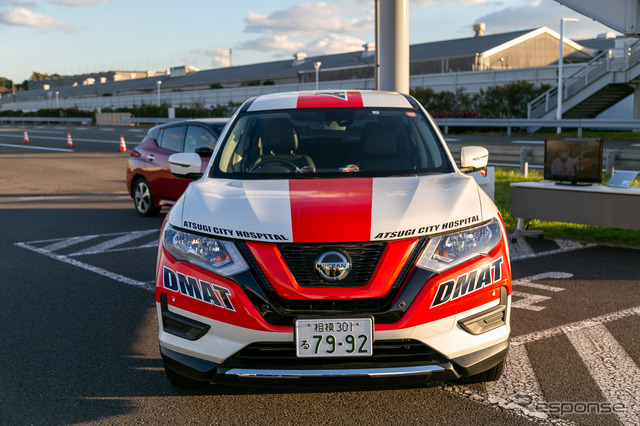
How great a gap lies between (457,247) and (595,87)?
3081cm

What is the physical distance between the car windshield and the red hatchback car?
553 cm

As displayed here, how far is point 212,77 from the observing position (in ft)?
279

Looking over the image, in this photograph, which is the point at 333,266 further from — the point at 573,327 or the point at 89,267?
the point at 89,267

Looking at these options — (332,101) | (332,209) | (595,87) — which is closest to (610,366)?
(332,209)

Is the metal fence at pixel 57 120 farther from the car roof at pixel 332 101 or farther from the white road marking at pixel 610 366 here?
the white road marking at pixel 610 366

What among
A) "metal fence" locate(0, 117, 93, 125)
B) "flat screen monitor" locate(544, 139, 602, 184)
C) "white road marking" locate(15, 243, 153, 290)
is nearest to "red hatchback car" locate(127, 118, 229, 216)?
"white road marking" locate(15, 243, 153, 290)

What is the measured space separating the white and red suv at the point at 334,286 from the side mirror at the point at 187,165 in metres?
1.08

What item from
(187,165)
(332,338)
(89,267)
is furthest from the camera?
(89,267)

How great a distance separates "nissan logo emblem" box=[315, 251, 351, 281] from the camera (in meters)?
3.45

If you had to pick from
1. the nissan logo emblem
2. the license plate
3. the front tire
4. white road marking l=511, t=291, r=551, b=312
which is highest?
the nissan logo emblem

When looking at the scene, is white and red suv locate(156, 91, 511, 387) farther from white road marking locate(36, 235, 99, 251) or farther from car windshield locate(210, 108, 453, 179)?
white road marking locate(36, 235, 99, 251)

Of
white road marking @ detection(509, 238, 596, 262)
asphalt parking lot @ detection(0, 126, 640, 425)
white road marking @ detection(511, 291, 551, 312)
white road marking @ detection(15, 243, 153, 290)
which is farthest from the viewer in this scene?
white road marking @ detection(509, 238, 596, 262)

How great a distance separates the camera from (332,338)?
338 cm

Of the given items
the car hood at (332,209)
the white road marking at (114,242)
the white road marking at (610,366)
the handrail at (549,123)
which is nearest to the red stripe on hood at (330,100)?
the car hood at (332,209)
